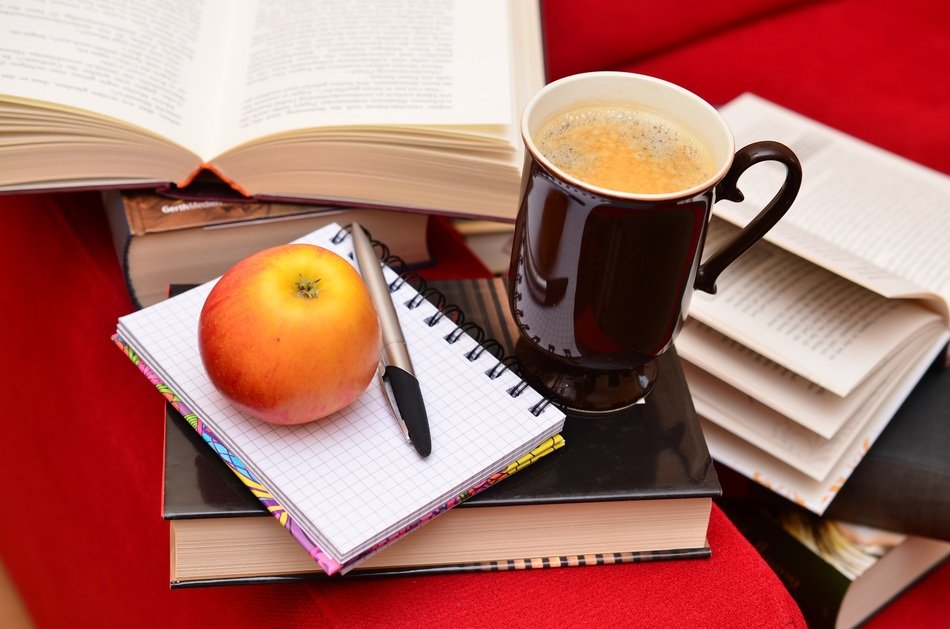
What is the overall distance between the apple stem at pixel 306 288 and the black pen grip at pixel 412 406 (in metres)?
0.07

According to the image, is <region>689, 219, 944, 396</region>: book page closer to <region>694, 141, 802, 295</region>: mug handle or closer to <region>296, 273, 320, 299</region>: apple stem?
<region>694, 141, 802, 295</region>: mug handle

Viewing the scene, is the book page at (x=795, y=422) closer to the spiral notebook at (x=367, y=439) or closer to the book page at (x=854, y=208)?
the book page at (x=854, y=208)

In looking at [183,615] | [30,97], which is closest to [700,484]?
[183,615]

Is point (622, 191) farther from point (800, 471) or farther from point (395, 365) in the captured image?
point (800, 471)

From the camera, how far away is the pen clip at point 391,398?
49 centimetres

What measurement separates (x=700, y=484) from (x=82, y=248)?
0.51 metres

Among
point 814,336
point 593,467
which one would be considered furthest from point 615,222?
point 814,336

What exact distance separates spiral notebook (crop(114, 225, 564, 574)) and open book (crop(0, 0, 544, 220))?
5.5 inches

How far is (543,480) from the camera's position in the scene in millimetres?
Answer: 501

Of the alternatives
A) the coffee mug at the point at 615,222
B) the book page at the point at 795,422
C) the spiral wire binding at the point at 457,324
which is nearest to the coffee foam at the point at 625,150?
the coffee mug at the point at 615,222

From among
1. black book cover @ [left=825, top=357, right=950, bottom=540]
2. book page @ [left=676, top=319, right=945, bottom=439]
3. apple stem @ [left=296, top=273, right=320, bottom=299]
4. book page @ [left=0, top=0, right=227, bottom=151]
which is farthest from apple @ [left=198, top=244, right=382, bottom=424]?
Answer: black book cover @ [left=825, top=357, right=950, bottom=540]

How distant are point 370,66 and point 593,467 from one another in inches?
14.2

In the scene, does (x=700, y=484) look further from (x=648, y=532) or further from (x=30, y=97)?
(x=30, y=97)

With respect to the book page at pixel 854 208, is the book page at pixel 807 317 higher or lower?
lower
